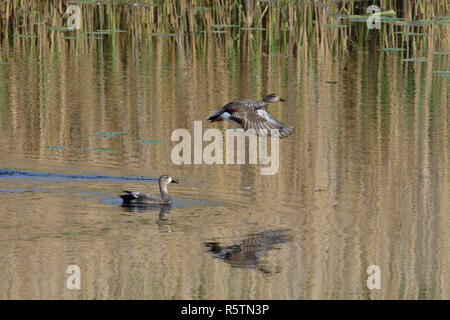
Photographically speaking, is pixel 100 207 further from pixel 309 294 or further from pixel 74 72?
pixel 74 72

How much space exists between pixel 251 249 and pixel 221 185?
194cm

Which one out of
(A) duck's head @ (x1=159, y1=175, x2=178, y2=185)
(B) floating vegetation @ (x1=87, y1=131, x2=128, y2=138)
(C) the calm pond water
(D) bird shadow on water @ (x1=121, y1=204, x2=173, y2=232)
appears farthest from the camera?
(B) floating vegetation @ (x1=87, y1=131, x2=128, y2=138)

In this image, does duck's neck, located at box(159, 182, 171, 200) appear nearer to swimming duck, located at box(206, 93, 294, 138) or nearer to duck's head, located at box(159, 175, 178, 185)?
duck's head, located at box(159, 175, 178, 185)

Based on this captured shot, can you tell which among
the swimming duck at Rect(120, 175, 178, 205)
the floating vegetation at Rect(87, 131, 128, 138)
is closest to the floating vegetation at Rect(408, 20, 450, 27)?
the floating vegetation at Rect(87, 131, 128, 138)

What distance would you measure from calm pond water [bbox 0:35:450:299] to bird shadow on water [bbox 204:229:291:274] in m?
0.01

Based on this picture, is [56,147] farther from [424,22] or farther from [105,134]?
[424,22]

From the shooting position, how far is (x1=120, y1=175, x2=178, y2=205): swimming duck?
819 cm

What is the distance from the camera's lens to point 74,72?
47.2 feet

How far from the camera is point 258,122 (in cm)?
907

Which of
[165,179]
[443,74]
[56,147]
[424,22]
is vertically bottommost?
[165,179]

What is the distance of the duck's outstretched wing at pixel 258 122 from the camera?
8953 millimetres

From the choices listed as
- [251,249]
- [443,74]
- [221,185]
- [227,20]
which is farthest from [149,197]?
[227,20]

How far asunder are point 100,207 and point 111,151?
2.03 meters

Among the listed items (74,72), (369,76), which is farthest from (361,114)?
(74,72)
